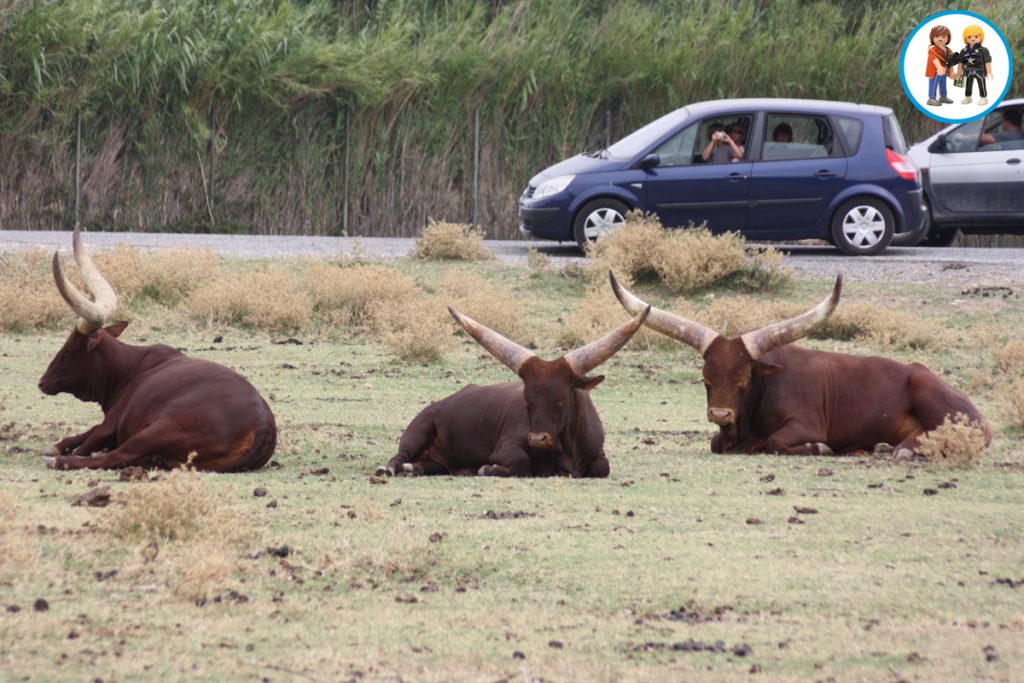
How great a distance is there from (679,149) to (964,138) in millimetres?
4889

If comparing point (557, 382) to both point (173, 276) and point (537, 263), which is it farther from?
point (537, 263)

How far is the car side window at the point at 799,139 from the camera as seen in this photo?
21.4 metres

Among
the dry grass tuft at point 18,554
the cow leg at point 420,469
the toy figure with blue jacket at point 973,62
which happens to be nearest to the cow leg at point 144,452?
the cow leg at point 420,469

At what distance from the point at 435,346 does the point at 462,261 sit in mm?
5301

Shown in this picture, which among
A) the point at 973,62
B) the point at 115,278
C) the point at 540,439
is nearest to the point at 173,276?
the point at 115,278

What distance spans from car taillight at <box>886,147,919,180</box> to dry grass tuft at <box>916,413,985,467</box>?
1186cm

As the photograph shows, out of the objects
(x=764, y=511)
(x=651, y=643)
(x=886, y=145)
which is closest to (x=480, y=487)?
(x=764, y=511)

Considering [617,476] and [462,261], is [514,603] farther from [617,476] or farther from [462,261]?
[462,261]

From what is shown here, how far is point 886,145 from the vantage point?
21438 mm

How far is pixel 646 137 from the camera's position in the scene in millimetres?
21641

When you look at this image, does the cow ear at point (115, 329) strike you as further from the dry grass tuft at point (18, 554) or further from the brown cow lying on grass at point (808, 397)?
the dry grass tuft at point (18, 554)

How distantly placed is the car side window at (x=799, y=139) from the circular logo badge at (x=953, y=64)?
539 centimetres

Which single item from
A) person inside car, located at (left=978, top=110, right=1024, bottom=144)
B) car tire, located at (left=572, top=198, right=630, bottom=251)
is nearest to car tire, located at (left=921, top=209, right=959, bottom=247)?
person inside car, located at (left=978, top=110, right=1024, bottom=144)

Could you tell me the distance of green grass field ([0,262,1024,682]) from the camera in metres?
5.57
